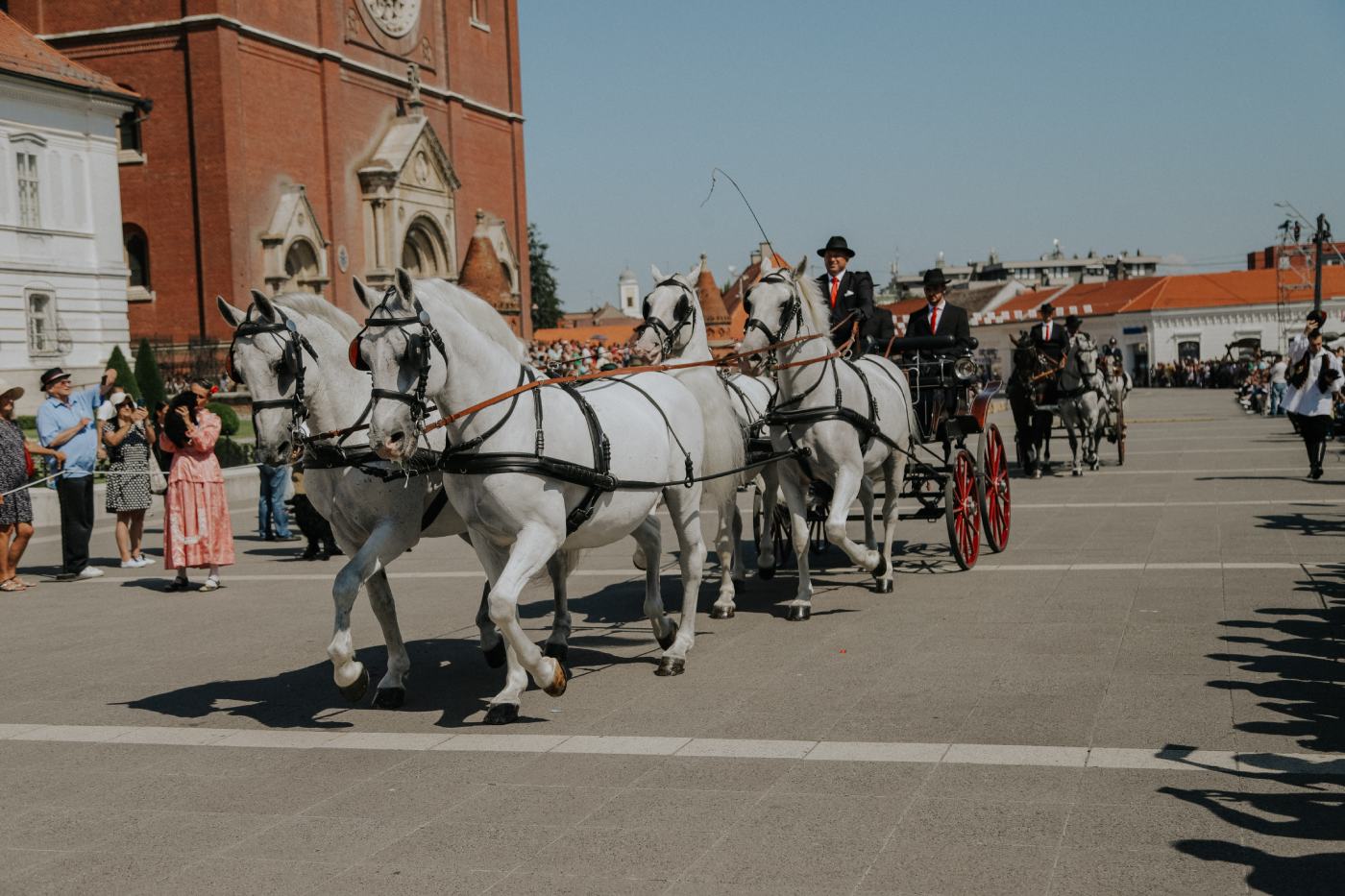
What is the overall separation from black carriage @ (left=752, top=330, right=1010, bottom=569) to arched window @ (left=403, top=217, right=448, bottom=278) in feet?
114

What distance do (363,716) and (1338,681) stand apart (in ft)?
17.2

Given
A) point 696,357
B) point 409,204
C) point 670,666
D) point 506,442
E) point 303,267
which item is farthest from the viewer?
point 409,204

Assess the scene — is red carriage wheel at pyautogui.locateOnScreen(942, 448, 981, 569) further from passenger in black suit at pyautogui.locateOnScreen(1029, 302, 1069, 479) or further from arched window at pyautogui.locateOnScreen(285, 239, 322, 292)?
arched window at pyautogui.locateOnScreen(285, 239, 322, 292)

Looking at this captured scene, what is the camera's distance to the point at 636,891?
459cm

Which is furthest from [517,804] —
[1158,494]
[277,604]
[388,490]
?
[1158,494]

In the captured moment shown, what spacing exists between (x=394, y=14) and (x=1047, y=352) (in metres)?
31.3

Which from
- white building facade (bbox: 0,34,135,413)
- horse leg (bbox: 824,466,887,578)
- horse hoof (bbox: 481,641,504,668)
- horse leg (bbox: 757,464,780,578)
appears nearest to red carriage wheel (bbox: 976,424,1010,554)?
horse leg (bbox: 757,464,780,578)

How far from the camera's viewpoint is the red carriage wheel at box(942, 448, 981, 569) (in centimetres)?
1108

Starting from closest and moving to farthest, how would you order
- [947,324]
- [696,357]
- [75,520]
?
[696,357] → [947,324] → [75,520]

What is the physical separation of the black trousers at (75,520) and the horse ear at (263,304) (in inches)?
316

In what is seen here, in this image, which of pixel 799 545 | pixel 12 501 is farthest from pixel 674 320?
pixel 12 501

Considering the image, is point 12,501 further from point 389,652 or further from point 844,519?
point 844,519

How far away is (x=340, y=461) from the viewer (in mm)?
7445

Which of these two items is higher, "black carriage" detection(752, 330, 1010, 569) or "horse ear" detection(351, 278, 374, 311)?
"horse ear" detection(351, 278, 374, 311)
